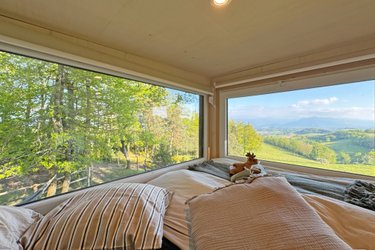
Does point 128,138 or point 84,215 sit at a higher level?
point 128,138

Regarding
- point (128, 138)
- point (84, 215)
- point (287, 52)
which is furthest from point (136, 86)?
point (287, 52)

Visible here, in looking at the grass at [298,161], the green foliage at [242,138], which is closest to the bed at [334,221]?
the grass at [298,161]

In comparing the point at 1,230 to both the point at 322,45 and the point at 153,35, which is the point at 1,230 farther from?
the point at 322,45

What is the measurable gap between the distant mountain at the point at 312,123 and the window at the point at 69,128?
138 centimetres

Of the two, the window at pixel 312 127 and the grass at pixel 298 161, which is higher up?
the window at pixel 312 127

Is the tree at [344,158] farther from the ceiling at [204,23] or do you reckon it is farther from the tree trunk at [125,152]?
the tree trunk at [125,152]

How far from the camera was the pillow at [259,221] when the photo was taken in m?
0.57

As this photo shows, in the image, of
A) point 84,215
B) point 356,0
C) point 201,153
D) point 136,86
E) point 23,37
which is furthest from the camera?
point 201,153

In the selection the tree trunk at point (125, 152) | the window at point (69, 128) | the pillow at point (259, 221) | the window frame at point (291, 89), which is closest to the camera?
the pillow at point (259, 221)

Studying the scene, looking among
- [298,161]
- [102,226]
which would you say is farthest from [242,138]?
[102,226]

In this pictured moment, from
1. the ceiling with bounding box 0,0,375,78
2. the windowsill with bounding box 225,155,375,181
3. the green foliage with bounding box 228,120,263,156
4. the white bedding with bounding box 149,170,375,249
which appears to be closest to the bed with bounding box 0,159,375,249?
the white bedding with bounding box 149,170,375,249

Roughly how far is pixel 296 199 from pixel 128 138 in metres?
Result: 1.47

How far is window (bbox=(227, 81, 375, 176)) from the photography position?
4.91 ft

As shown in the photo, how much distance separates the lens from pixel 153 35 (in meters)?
1.29
